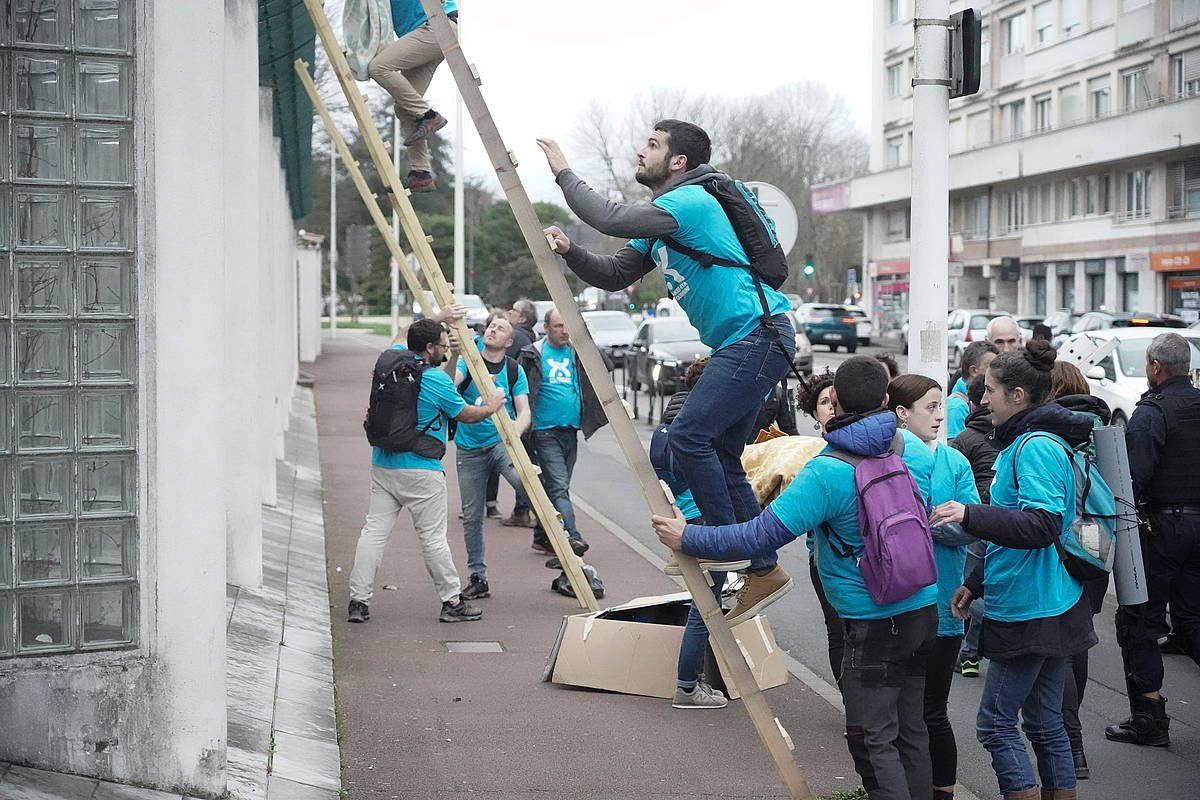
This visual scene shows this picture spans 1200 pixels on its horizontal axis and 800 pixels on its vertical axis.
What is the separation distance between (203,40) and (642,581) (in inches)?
250

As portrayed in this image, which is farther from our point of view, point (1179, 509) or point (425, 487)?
point (425, 487)

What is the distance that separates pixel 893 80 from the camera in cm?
6962

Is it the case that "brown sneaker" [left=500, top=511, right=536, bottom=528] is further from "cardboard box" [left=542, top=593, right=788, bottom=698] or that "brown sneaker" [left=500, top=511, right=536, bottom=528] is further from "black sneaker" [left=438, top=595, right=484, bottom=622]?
"cardboard box" [left=542, top=593, right=788, bottom=698]

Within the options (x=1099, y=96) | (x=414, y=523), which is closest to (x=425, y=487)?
(x=414, y=523)

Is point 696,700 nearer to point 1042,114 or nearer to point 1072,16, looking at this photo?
point 1072,16

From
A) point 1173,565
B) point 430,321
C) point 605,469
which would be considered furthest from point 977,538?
point 605,469

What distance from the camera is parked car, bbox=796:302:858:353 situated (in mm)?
50594

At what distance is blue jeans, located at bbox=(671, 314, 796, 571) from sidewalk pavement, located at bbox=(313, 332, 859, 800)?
1.21 m

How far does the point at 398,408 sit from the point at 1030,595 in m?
4.66

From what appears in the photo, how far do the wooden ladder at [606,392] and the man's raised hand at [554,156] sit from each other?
12 centimetres

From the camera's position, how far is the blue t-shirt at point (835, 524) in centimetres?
455

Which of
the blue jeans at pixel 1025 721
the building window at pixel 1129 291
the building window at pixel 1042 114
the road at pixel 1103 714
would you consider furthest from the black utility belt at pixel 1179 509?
the building window at pixel 1042 114

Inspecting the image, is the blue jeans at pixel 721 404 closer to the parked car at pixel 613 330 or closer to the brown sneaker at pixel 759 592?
the brown sneaker at pixel 759 592

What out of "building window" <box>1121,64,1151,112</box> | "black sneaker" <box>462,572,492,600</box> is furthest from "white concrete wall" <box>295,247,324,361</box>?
"black sneaker" <box>462,572,492,600</box>
